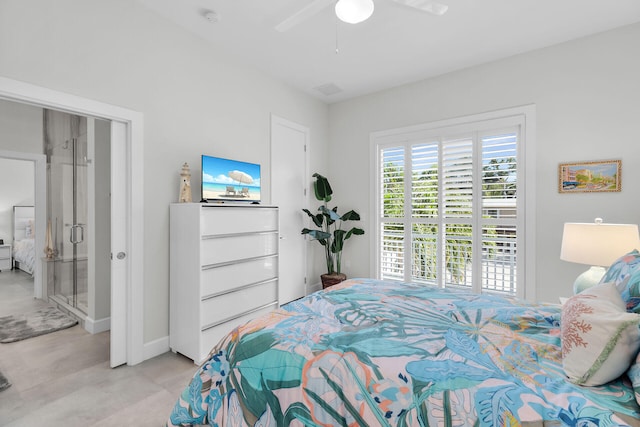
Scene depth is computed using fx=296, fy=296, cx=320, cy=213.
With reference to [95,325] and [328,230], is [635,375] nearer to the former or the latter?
[328,230]

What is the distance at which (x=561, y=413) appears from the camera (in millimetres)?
807

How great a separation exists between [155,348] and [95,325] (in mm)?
914

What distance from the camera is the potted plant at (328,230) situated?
393 cm

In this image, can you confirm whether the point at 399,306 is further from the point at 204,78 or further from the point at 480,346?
the point at 204,78

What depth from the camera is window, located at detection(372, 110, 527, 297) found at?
3.15 meters

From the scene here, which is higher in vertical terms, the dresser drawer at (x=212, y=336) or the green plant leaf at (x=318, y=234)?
the green plant leaf at (x=318, y=234)

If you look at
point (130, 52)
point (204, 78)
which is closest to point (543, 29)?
point (204, 78)

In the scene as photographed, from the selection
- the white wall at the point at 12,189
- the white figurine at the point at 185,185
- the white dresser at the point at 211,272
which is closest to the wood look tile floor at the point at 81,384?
the white dresser at the point at 211,272

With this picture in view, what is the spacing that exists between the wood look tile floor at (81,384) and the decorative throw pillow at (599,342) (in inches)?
79.3

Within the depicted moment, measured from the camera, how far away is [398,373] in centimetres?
100

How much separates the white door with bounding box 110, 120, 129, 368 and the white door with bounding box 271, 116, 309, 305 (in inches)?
63.8

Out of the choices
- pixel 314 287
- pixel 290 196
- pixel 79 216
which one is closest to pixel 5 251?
Answer: pixel 79 216

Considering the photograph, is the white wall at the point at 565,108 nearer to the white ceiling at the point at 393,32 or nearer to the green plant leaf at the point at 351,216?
the white ceiling at the point at 393,32

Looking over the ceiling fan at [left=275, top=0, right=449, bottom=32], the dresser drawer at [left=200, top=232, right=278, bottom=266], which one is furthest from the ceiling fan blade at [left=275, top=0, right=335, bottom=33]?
the dresser drawer at [left=200, top=232, right=278, bottom=266]
